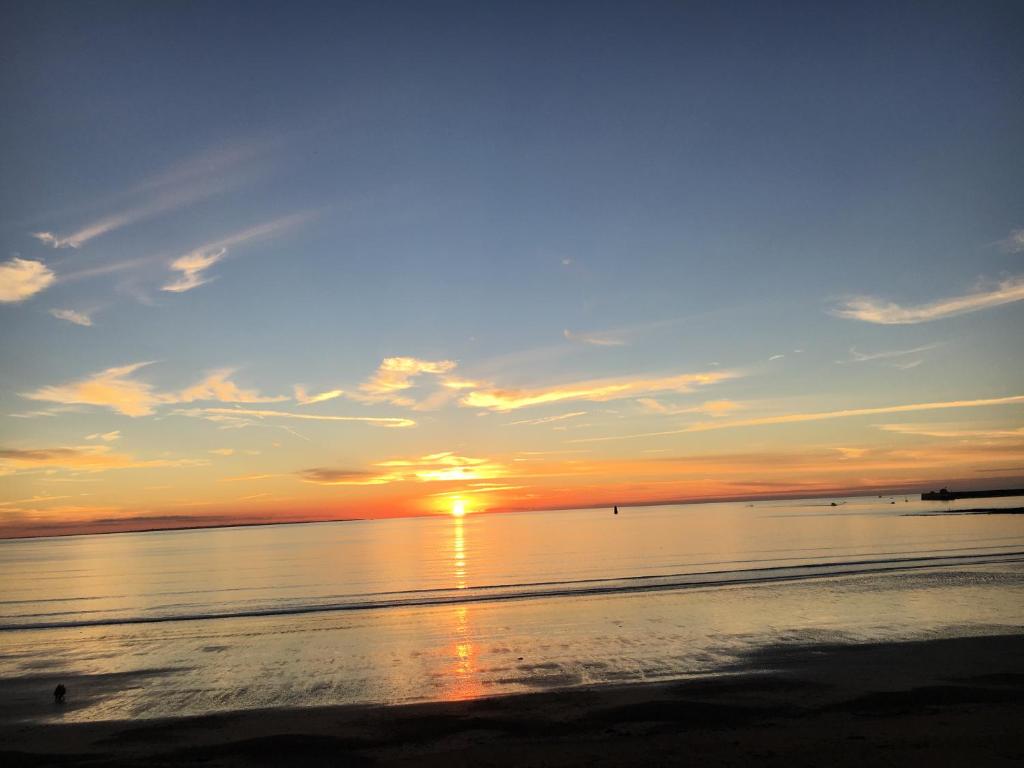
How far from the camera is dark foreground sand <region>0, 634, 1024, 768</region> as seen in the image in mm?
14391

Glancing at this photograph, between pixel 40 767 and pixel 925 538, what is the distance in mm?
82291

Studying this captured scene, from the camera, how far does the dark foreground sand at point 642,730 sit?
1439 cm

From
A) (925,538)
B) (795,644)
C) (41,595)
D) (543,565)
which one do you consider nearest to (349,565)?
(543,565)

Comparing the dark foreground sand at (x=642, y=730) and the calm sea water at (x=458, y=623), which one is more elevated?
the dark foreground sand at (x=642, y=730)

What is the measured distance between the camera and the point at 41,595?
54.4m

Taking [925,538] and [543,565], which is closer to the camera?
[543,565]

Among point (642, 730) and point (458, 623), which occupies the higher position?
point (642, 730)

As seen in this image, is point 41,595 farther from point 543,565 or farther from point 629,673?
point 629,673

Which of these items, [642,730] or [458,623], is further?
[458,623]

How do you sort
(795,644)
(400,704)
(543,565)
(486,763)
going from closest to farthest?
1. (486,763)
2. (400,704)
3. (795,644)
4. (543,565)

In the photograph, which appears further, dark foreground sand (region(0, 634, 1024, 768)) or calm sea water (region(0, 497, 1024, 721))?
calm sea water (region(0, 497, 1024, 721))

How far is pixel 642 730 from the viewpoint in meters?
16.0

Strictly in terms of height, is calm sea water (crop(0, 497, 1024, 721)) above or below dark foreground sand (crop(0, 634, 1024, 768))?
below

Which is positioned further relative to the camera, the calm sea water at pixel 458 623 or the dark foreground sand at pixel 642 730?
the calm sea water at pixel 458 623
